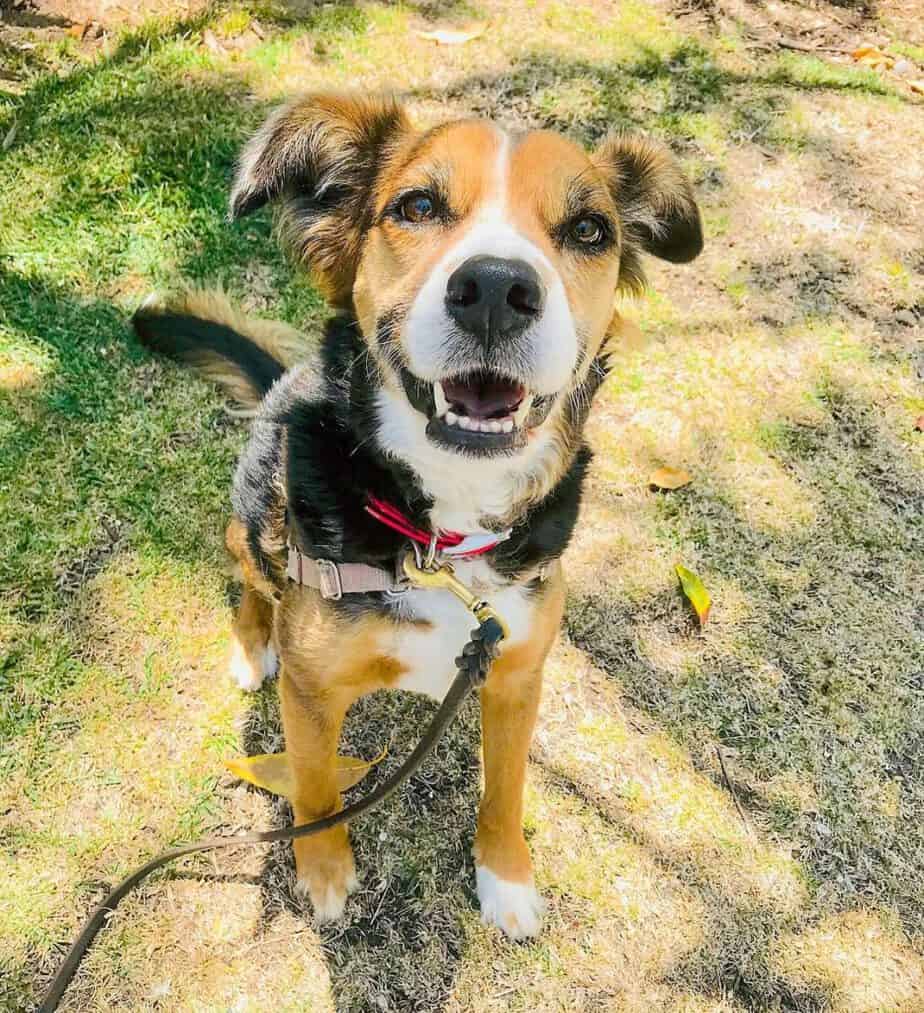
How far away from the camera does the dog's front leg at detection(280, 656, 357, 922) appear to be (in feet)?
8.16

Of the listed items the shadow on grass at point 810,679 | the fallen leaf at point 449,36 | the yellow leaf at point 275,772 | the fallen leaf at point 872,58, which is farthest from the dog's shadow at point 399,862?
the fallen leaf at point 872,58

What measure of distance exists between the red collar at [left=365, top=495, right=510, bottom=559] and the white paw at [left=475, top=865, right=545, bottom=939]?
1.24 metres

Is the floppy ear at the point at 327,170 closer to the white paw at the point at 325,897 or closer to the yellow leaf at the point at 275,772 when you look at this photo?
the yellow leaf at the point at 275,772

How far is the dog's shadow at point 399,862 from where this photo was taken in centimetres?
281

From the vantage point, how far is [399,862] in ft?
A: 9.89

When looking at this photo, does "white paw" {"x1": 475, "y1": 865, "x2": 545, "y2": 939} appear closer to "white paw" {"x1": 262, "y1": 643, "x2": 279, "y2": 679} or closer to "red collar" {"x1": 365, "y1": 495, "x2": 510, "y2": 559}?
"white paw" {"x1": 262, "y1": 643, "x2": 279, "y2": 679}

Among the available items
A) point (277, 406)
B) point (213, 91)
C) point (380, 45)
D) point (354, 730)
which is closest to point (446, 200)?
point (277, 406)

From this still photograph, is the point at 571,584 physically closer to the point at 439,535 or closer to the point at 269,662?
the point at 269,662

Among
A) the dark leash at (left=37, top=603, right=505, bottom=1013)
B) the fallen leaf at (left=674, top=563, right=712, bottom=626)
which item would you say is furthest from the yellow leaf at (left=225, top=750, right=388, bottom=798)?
the fallen leaf at (left=674, top=563, right=712, bottom=626)

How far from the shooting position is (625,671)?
11.3 ft

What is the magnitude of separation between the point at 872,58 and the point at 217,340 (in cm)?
460

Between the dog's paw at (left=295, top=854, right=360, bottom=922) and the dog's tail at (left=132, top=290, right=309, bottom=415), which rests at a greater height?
the dog's tail at (left=132, top=290, right=309, bottom=415)

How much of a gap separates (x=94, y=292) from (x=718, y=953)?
3696 mm

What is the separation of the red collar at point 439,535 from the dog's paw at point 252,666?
45.5 inches
